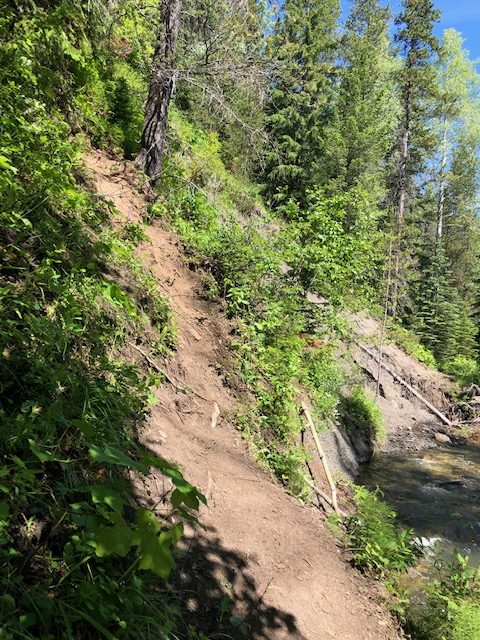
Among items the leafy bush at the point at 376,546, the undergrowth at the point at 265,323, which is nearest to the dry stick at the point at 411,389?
the undergrowth at the point at 265,323

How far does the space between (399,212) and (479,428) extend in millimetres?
14160

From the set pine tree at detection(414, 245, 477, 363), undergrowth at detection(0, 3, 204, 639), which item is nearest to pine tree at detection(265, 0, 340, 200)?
pine tree at detection(414, 245, 477, 363)

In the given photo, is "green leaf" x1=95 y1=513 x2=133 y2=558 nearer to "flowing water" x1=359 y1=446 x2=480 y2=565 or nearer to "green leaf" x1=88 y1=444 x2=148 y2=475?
"green leaf" x1=88 y1=444 x2=148 y2=475

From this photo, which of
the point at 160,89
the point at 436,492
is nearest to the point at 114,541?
the point at 160,89

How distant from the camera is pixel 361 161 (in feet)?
69.1

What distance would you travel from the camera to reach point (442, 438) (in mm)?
15242

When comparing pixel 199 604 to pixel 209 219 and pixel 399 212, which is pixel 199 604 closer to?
pixel 209 219

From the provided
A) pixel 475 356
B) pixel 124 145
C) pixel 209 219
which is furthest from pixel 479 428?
pixel 124 145

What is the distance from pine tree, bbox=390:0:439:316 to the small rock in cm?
917

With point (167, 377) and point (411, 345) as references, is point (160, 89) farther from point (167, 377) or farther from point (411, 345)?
point (411, 345)

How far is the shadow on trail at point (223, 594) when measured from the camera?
10.6ft

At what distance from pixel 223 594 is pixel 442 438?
13722 millimetres

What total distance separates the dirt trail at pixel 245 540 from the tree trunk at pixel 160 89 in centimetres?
176

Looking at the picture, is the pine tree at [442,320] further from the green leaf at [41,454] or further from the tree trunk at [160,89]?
the green leaf at [41,454]
